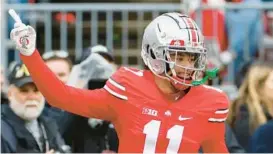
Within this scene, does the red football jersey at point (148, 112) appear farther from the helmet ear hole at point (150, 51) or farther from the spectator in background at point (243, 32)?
the spectator in background at point (243, 32)

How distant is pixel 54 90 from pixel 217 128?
0.96m

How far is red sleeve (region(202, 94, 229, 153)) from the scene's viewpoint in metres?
5.16

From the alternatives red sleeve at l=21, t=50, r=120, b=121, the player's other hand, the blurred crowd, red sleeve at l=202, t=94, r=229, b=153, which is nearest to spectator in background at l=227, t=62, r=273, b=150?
the blurred crowd

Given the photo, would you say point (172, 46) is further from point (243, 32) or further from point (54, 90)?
point (243, 32)

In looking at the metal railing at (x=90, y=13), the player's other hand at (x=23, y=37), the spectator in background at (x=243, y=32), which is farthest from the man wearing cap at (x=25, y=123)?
the spectator in background at (x=243, y=32)

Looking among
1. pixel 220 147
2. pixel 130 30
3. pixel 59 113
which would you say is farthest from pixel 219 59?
pixel 220 147

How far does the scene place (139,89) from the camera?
5.14 meters

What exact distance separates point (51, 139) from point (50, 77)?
1784 millimetres

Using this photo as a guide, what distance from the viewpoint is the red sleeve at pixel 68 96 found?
4840mm

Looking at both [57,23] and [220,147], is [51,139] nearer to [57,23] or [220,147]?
[220,147]

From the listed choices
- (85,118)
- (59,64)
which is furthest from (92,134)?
(59,64)

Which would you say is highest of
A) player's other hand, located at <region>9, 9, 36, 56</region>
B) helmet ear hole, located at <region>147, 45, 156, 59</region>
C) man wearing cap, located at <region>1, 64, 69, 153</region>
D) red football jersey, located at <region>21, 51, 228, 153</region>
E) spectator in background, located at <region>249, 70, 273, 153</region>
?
player's other hand, located at <region>9, 9, 36, 56</region>

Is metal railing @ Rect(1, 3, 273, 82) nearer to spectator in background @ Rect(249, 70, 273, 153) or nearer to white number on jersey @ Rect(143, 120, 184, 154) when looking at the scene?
spectator in background @ Rect(249, 70, 273, 153)

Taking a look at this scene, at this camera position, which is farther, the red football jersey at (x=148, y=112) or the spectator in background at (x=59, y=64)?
the spectator in background at (x=59, y=64)
